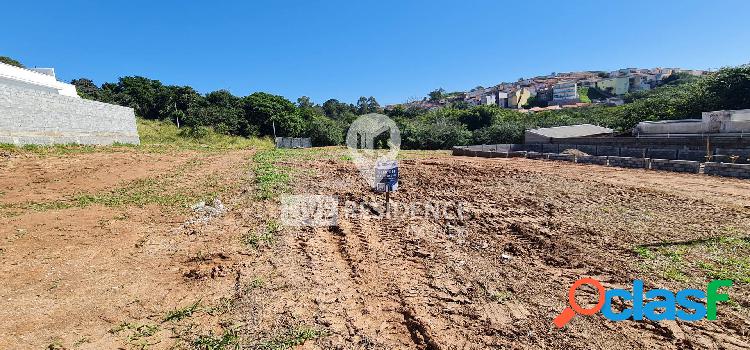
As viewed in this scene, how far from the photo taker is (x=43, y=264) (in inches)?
205

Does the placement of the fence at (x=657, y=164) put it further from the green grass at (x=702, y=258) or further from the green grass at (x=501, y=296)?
the green grass at (x=501, y=296)

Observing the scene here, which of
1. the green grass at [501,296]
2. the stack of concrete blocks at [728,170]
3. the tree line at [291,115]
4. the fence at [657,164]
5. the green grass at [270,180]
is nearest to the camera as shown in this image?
the green grass at [501,296]

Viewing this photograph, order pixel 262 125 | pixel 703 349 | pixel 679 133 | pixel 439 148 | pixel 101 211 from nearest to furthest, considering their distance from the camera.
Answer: pixel 703 349, pixel 101 211, pixel 679 133, pixel 439 148, pixel 262 125

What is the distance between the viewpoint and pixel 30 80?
21250 mm

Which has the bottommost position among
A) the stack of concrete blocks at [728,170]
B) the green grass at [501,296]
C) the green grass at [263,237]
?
the green grass at [501,296]

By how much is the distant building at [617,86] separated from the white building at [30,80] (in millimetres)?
117886

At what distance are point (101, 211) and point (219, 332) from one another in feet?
20.9

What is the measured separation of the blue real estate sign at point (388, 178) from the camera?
31.0 feet

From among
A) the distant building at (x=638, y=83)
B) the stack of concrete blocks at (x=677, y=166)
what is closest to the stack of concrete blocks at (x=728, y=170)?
the stack of concrete blocks at (x=677, y=166)

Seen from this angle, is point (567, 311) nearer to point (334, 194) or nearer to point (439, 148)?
point (334, 194)

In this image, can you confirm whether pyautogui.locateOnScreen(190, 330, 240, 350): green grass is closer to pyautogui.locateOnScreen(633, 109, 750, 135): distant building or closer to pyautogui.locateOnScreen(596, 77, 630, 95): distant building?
pyautogui.locateOnScreen(633, 109, 750, 135): distant building

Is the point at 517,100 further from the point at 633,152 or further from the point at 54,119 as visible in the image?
the point at 54,119

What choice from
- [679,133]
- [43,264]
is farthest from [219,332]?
[679,133]

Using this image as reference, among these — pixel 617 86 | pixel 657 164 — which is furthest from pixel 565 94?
pixel 657 164
